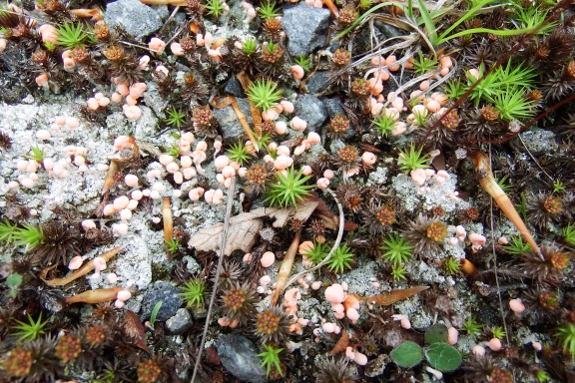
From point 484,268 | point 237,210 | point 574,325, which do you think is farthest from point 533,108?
point 237,210

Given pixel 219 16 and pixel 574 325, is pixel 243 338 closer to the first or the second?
pixel 574 325

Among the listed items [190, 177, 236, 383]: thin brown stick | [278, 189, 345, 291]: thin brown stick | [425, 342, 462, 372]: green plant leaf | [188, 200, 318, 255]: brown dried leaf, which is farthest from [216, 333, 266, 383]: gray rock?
[425, 342, 462, 372]: green plant leaf

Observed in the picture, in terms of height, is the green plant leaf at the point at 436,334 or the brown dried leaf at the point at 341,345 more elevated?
the green plant leaf at the point at 436,334

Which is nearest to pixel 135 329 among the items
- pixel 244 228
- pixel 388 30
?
pixel 244 228

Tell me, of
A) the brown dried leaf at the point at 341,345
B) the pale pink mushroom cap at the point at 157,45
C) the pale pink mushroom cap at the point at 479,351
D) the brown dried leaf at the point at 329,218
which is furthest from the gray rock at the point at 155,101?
the pale pink mushroom cap at the point at 479,351

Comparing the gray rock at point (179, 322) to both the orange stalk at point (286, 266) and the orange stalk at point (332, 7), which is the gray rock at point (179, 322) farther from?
the orange stalk at point (332, 7)

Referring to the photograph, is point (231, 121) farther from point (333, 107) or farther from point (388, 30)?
point (388, 30)
